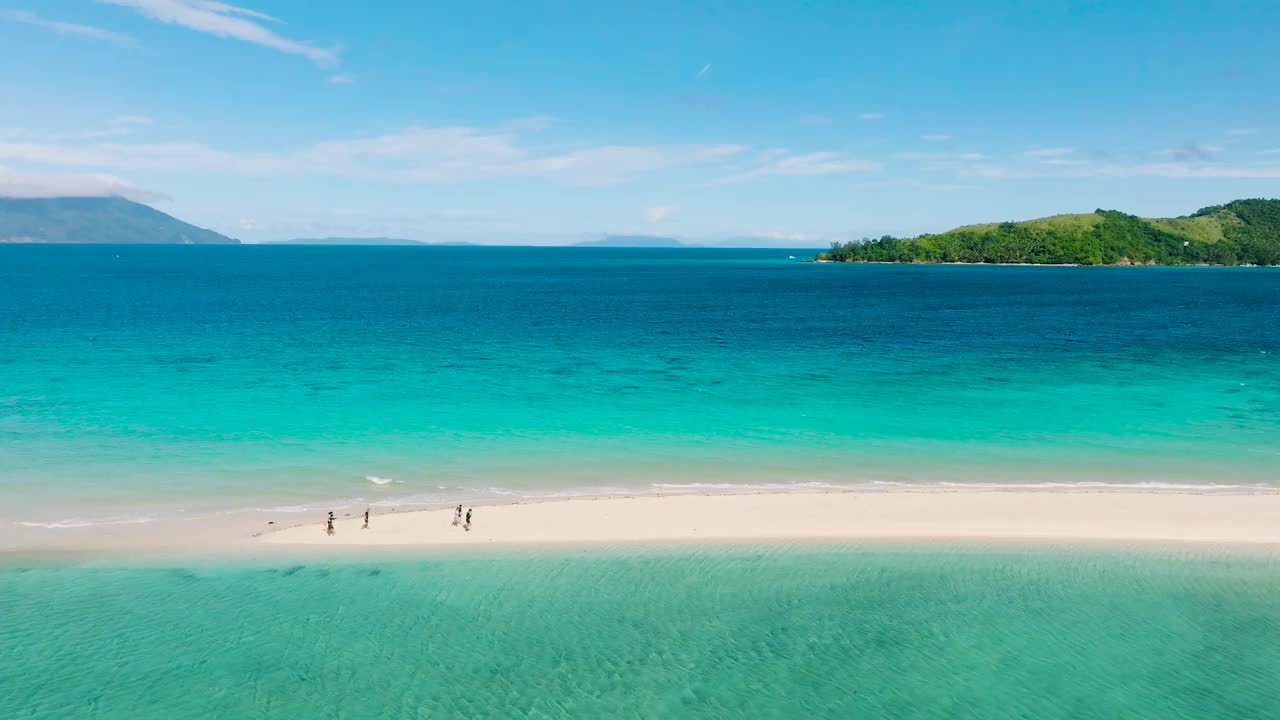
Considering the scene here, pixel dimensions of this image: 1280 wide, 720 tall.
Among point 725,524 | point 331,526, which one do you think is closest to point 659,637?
point 725,524

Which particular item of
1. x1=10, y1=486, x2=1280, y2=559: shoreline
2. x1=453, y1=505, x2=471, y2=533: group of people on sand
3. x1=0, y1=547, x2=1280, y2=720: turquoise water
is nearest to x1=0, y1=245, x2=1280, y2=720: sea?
x1=0, y1=547, x2=1280, y2=720: turquoise water

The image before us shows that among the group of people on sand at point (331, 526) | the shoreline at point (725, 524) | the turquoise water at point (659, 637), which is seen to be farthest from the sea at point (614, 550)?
the group of people on sand at point (331, 526)

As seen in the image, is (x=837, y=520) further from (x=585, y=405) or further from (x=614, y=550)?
(x=585, y=405)

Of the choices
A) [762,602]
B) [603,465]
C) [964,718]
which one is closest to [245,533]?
[603,465]

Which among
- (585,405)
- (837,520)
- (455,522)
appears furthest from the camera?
(585,405)

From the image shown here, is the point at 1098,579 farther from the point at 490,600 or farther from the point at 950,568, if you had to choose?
the point at 490,600

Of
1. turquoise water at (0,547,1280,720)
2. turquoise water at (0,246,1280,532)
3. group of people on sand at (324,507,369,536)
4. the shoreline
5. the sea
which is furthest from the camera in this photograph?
turquoise water at (0,246,1280,532)

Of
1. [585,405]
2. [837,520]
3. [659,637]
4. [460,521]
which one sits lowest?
[659,637]

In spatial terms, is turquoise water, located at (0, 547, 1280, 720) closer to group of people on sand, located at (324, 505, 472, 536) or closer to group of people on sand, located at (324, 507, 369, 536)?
group of people on sand, located at (324, 505, 472, 536)
